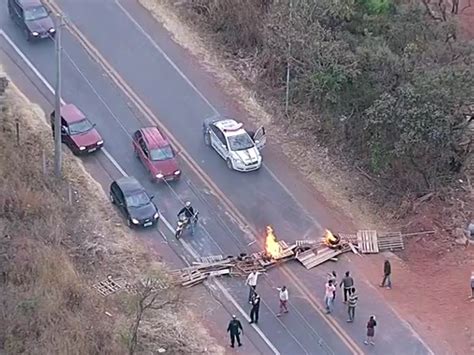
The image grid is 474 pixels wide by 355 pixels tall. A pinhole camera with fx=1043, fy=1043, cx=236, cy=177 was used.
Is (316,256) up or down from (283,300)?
down

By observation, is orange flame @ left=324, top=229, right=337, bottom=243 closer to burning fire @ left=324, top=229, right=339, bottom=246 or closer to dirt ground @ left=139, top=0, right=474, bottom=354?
Result: burning fire @ left=324, top=229, right=339, bottom=246

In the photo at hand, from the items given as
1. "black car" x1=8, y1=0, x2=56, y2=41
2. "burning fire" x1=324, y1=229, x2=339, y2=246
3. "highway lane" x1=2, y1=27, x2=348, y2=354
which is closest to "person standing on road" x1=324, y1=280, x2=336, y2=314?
"highway lane" x1=2, y1=27, x2=348, y2=354

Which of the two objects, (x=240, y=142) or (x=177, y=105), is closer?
(x=240, y=142)

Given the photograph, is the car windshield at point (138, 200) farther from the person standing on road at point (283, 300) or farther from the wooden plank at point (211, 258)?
the person standing on road at point (283, 300)

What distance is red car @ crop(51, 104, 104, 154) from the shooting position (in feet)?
134

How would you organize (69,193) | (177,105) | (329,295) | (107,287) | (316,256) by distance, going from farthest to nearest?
(177,105)
(69,193)
(316,256)
(107,287)
(329,295)

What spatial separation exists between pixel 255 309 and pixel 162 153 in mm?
8634

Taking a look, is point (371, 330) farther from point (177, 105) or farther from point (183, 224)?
point (177, 105)

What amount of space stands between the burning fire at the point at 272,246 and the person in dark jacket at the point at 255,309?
116 inches

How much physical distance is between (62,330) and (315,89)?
1593 cm

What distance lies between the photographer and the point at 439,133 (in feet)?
125

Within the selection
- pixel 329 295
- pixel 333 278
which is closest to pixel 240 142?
pixel 333 278

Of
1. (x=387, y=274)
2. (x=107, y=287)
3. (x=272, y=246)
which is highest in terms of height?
(x=387, y=274)

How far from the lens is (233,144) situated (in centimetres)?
4131
